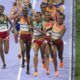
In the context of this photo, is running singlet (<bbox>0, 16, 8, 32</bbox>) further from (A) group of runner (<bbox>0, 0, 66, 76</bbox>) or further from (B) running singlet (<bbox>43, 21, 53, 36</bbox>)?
(B) running singlet (<bbox>43, 21, 53, 36</bbox>)

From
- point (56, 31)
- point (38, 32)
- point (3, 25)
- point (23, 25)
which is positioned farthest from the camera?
point (3, 25)

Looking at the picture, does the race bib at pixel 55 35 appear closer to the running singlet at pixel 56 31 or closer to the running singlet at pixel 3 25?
the running singlet at pixel 56 31

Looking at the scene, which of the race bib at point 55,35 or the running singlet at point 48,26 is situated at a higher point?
the running singlet at point 48,26

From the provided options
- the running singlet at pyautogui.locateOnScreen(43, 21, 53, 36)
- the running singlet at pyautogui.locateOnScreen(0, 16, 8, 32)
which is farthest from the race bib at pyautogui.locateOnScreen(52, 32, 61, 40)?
the running singlet at pyautogui.locateOnScreen(0, 16, 8, 32)

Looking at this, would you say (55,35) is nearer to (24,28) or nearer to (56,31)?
(56,31)

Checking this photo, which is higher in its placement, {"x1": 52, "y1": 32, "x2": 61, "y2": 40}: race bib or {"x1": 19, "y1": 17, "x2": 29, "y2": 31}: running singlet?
{"x1": 19, "y1": 17, "x2": 29, "y2": 31}: running singlet

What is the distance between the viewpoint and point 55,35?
66.0 feet

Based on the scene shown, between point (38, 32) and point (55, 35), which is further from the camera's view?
point (55, 35)

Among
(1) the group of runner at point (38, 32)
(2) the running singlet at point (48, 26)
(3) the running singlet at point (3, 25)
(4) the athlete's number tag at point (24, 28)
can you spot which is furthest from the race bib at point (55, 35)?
(3) the running singlet at point (3, 25)

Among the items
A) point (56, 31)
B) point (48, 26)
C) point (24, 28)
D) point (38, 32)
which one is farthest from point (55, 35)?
point (24, 28)

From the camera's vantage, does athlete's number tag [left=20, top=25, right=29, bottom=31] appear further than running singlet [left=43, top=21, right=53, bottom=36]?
Yes

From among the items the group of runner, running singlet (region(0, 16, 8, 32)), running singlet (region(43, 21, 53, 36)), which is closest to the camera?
the group of runner

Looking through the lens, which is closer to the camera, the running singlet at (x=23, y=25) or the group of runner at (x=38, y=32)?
the group of runner at (x=38, y=32)

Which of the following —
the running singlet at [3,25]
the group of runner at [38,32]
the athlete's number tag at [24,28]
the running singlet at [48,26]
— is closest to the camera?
the group of runner at [38,32]
